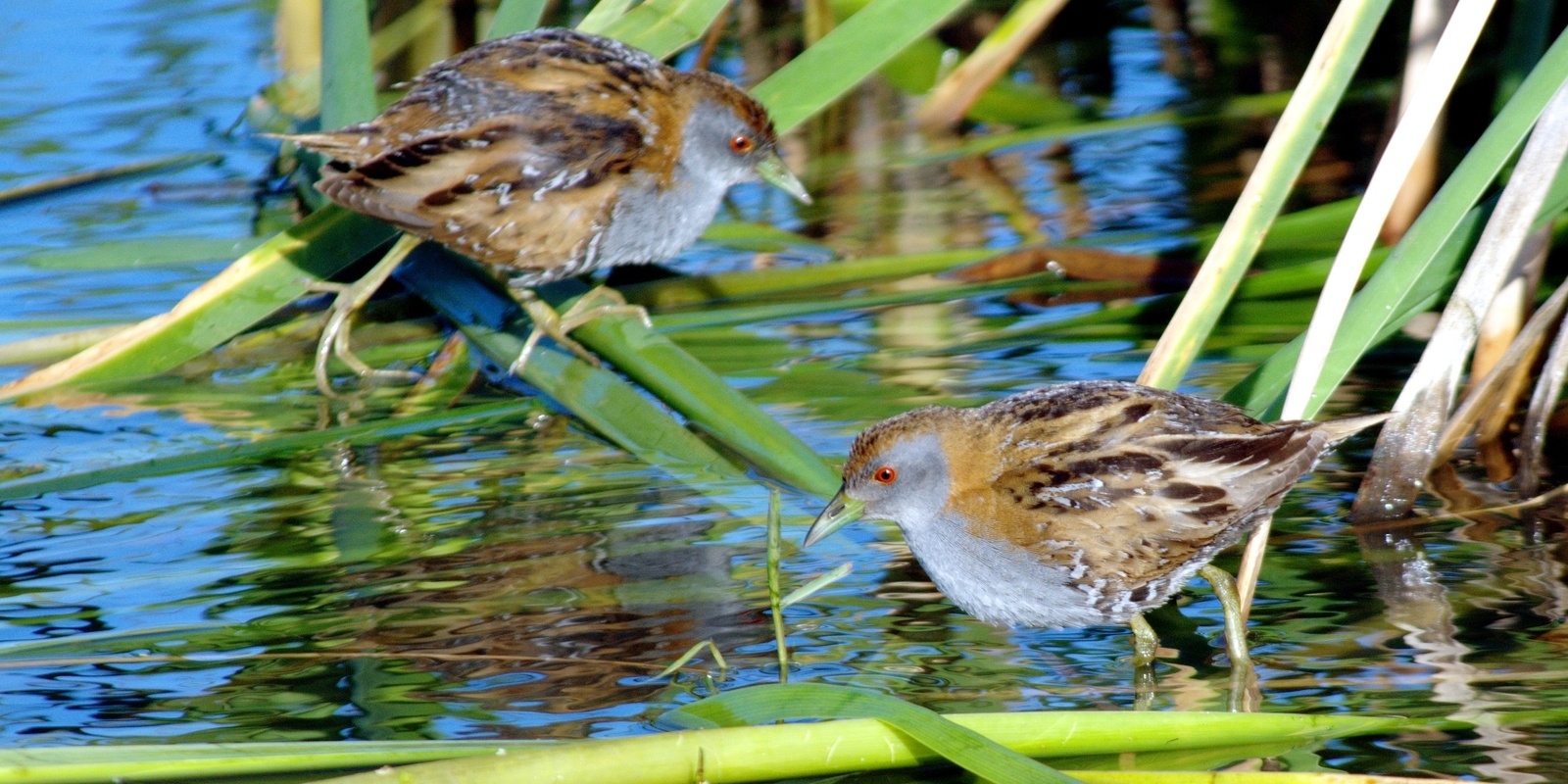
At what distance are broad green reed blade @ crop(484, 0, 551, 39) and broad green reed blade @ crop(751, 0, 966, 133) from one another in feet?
2.31

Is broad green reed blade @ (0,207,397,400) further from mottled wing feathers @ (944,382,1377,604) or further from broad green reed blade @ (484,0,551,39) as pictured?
mottled wing feathers @ (944,382,1377,604)

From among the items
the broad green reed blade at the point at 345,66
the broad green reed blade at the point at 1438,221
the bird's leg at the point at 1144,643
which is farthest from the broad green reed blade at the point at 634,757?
the broad green reed blade at the point at 345,66

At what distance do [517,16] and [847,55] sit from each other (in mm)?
1024

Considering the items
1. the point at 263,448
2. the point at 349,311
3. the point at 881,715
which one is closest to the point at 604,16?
the point at 349,311

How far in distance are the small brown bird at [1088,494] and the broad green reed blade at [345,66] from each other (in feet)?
7.09

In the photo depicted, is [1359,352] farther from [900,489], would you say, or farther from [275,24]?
[275,24]

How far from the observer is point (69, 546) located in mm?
4121

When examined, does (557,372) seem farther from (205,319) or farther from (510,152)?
(205,319)

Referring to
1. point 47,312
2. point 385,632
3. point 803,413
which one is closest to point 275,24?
point 47,312

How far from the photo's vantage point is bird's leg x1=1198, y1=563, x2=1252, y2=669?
11.2ft

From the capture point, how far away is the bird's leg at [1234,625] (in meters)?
3.42

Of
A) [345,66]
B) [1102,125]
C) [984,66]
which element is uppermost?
[984,66]

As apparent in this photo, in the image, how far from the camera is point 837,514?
3.73m

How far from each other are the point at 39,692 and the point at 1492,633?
118 inches
